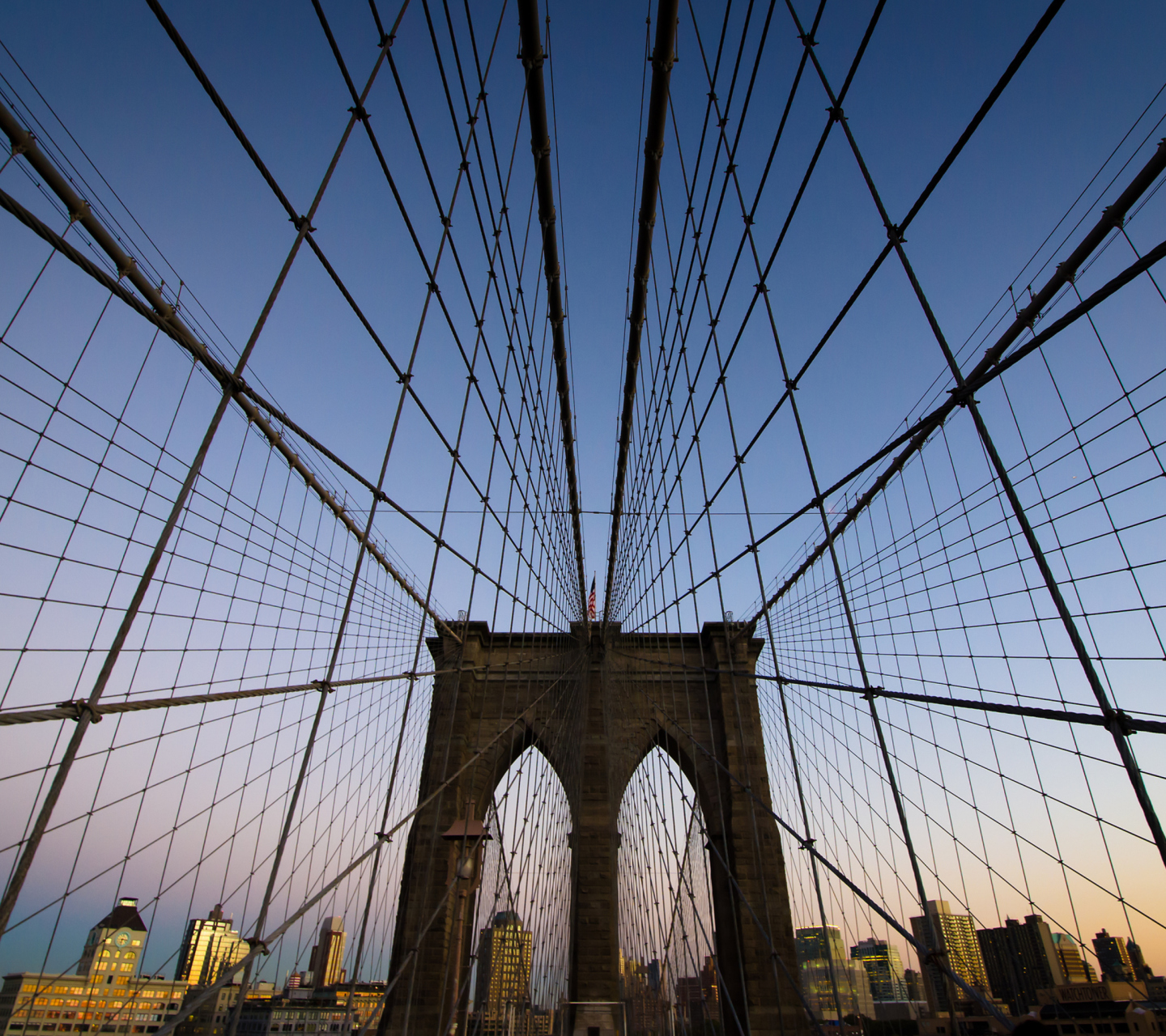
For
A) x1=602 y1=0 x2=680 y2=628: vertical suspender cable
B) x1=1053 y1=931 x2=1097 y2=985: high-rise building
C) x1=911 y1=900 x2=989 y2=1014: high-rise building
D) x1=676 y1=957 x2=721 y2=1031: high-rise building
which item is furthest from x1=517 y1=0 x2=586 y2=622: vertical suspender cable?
x1=676 y1=957 x2=721 y2=1031: high-rise building

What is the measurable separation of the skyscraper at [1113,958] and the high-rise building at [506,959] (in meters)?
8.98

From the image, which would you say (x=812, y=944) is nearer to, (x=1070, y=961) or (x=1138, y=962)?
(x=1070, y=961)

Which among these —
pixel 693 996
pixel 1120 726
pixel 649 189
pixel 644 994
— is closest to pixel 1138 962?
pixel 1120 726

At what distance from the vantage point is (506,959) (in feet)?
37.1

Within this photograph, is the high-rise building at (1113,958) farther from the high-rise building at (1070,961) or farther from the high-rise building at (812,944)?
the high-rise building at (812,944)

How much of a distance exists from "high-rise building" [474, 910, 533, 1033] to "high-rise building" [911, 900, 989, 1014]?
6.51 metres

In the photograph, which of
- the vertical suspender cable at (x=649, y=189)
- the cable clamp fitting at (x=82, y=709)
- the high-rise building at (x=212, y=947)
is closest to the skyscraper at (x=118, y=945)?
the high-rise building at (x=212, y=947)

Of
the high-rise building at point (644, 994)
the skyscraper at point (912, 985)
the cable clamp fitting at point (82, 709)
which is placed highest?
the cable clamp fitting at point (82, 709)

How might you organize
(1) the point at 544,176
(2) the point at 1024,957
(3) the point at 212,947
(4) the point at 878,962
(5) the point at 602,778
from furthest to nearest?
(5) the point at 602,778, (4) the point at 878,962, (1) the point at 544,176, (3) the point at 212,947, (2) the point at 1024,957

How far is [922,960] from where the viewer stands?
9.95 feet

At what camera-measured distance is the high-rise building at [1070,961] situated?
3.98 m

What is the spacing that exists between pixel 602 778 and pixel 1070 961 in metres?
14.4

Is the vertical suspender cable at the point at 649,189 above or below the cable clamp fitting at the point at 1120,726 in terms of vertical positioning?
above

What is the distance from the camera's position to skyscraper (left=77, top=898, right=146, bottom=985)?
16.9 ft
